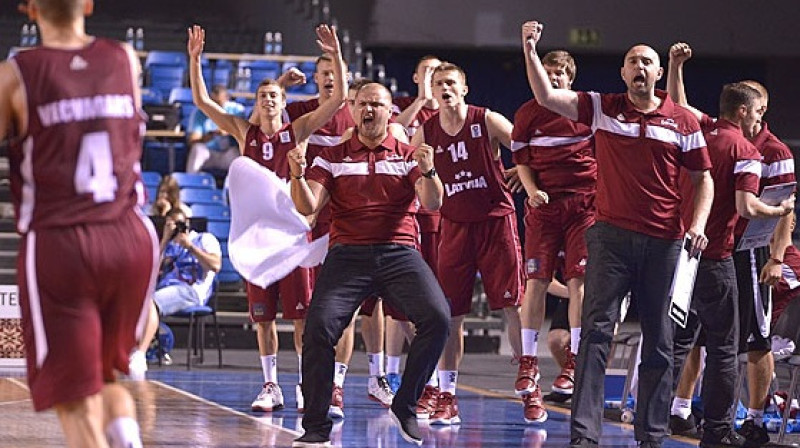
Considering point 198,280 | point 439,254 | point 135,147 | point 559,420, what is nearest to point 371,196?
point 439,254

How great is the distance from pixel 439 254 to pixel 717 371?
204cm

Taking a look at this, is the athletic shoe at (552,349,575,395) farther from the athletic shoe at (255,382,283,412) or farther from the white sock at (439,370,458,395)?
the athletic shoe at (255,382,283,412)

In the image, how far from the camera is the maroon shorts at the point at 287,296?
9.77 m

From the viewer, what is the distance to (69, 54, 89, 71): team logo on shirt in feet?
15.8

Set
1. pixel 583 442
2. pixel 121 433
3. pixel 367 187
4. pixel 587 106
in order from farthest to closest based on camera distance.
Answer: pixel 367 187
pixel 587 106
pixel 583 442
pixel 121 433

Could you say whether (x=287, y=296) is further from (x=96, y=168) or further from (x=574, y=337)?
(x=96, y=168)

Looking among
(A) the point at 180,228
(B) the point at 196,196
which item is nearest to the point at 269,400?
(A) the point at 180,228

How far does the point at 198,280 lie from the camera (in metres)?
13.3

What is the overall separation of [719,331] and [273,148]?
3.06 m

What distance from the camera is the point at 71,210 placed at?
4.79 m

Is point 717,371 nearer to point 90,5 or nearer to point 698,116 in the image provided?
point 698,116

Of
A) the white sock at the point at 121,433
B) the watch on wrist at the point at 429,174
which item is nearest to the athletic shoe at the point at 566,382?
the watch on wrist at the point at 429,174

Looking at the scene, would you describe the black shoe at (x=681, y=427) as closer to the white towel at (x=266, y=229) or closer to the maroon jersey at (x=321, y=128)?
the white towel at (x=266, y=229)

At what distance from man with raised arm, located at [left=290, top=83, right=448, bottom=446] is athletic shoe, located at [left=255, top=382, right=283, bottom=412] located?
1.83m
